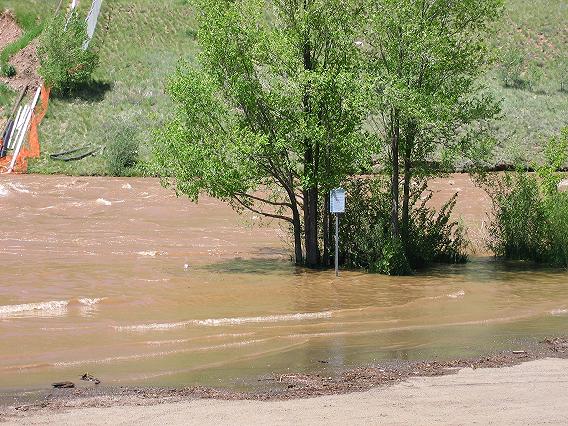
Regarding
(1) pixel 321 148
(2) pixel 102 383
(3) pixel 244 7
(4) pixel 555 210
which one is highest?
(3) pixel 244 7

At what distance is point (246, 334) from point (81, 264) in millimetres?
8982

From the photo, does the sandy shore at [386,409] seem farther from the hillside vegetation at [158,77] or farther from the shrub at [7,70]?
the shrub at [7,70]

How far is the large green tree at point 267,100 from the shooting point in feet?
65.1

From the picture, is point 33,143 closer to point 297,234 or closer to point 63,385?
point 297,234

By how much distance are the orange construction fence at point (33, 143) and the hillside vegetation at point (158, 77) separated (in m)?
0.37

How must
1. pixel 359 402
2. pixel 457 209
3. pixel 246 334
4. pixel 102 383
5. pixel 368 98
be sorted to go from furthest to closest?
A: pixel 457 209 → pixel 368 98 → pixel 246 334 → pixel 102 383 → pixel 359 402

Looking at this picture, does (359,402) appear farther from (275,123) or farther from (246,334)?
(275,123)

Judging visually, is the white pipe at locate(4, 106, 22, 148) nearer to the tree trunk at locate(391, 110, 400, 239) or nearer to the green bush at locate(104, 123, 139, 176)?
the green bush at locate(104, 123, 139, 176)

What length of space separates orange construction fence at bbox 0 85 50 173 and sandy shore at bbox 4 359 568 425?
115 feet

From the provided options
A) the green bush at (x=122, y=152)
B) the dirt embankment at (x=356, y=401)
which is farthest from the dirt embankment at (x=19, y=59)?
the dirt embankment at (x=356, y=401)

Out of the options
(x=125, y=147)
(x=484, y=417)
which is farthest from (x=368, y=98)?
(x=125, y=147)

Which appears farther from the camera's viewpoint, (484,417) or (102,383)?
(102,383)

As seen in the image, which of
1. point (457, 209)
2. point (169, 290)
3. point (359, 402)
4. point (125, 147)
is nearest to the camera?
point (359, 402)

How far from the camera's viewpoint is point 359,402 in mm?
8617
